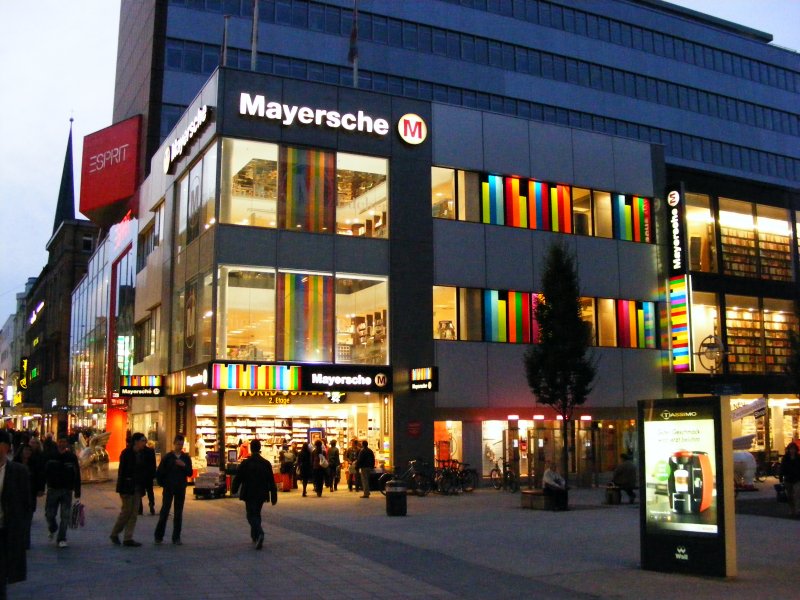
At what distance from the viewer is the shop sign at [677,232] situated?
3472 centimetres

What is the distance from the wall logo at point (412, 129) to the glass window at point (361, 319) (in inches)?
197

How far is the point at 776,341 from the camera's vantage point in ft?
125

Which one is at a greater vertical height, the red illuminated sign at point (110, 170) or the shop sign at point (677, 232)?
the red illuminated sign at point (110, 170)

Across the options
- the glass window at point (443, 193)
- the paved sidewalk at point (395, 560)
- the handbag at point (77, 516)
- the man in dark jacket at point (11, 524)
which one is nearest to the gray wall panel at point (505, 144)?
the glass window at point (443, 193)

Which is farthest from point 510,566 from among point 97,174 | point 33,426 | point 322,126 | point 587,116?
point 33,426

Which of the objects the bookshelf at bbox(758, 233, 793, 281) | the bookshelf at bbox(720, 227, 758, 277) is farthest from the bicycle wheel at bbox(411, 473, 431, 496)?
the bookshelf at bbox(758, 233, 793, 281)

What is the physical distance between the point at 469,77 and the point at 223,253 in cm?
2961

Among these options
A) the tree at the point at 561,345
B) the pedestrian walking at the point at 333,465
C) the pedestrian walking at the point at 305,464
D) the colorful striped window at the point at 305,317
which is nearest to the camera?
the tree at the point at 561,345

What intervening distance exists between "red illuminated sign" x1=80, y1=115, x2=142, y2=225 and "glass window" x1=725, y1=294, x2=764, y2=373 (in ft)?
98.2

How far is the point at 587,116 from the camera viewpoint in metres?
56.6

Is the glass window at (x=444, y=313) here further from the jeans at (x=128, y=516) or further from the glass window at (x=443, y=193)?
the jeans at (x=128, y=516)

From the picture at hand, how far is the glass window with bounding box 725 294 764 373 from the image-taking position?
36.7 metres

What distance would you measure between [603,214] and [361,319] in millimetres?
11429

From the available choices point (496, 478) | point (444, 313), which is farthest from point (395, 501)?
point (444, 313)
